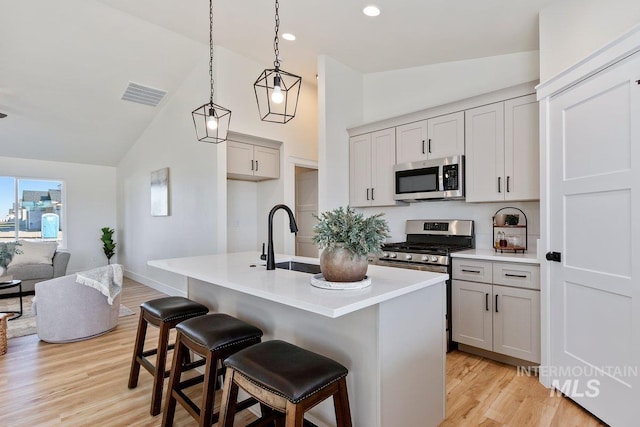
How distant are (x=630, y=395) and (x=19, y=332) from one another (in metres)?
5.35

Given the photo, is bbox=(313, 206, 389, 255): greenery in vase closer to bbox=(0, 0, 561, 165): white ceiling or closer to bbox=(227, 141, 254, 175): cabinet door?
bbox=(0, 0, 561, 165): white ceiling

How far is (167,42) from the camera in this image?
4355 mm

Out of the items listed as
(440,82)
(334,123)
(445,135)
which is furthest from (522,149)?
(334,123)

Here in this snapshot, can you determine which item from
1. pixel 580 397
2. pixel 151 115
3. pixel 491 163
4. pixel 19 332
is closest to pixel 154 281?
pixel 19 332

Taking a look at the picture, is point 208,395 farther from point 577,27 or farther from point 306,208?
point 306,208

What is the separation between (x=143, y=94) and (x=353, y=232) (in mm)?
4993

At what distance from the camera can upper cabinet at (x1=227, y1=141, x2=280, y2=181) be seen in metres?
4.62

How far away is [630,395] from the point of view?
6.11ft

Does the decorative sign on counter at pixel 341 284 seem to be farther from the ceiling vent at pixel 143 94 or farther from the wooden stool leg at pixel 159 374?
the ceiling vent at pixel 143 94

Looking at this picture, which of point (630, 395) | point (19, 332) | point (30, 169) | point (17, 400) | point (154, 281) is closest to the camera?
point (630, 395)

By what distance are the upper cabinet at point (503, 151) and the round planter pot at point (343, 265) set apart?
208 cm

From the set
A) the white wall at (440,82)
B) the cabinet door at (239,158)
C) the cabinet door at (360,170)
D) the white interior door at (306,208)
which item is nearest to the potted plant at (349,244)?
the cabinet door at (360,170)

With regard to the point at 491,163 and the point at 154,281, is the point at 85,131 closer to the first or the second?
the point at 154,281

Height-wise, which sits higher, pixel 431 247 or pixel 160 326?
pixel 431 247
